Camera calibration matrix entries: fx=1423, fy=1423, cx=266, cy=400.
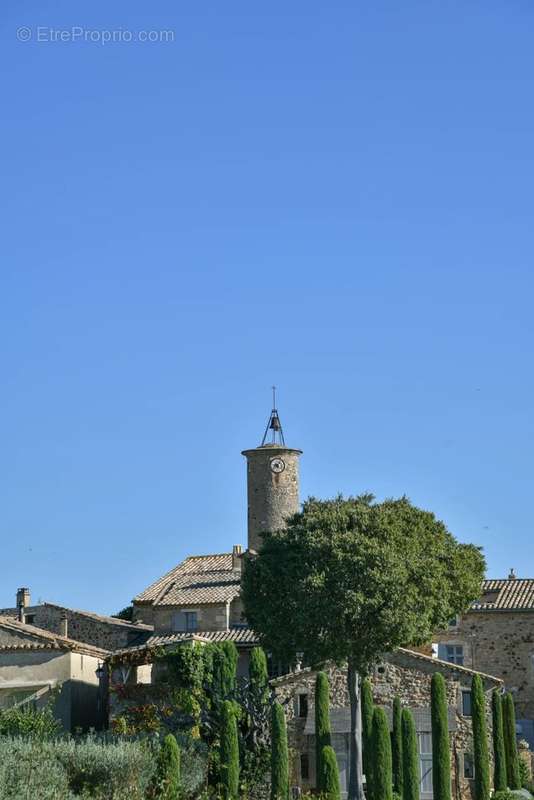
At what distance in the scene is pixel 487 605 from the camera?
6175 cm

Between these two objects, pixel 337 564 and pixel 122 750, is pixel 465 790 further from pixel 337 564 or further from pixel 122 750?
pixel 122 750

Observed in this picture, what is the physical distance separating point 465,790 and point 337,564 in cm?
1026

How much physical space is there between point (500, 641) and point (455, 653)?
203cm

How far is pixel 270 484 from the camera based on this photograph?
77.6 meters

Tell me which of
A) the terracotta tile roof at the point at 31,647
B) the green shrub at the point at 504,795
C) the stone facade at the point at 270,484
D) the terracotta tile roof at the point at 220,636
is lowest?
the green shrub at the point at 504,795

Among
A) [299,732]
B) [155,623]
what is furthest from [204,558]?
[299,732]

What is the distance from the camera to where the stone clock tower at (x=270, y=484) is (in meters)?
77.0

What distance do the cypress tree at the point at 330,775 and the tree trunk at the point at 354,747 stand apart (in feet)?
9.84

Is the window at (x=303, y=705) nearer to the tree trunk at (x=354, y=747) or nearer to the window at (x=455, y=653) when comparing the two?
the tree trunk at (x=354, y=747)

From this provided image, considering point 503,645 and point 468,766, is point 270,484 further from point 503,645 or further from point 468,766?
point 468,766

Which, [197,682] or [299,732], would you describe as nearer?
[197,682]

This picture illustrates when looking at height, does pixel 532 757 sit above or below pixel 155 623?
below

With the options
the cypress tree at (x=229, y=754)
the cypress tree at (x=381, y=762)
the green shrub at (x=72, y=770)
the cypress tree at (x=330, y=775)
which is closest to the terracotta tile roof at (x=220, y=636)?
the cypress tree at (x=381, y=762)

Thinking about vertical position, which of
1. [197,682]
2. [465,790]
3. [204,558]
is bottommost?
[465,790]
